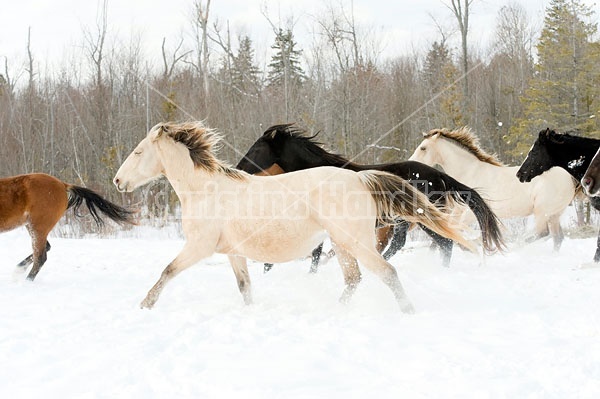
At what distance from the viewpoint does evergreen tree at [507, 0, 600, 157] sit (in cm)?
1667

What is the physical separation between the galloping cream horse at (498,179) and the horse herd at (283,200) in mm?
616

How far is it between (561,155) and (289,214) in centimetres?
427

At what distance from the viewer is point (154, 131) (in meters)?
4.32

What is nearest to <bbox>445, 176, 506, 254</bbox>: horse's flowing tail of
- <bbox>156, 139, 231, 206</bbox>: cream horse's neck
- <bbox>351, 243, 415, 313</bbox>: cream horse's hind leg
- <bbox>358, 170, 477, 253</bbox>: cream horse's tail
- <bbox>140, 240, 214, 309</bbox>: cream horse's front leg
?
<bbox>358, 170, 477, 253</bbox>: cream horse's tail

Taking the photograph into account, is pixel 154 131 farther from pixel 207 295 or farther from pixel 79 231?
pixel 79 231

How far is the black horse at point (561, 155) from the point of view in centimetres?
590

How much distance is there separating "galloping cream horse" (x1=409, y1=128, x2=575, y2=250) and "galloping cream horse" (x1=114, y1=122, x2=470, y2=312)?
10.4 feet

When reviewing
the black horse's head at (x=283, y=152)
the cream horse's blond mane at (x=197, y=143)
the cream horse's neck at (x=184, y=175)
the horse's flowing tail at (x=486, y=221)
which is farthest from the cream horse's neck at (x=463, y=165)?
the cream horse's neck at (x=184, y=175)

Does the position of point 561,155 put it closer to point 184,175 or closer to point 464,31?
point 184,175

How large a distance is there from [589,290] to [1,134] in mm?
23627

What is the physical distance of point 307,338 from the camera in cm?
298

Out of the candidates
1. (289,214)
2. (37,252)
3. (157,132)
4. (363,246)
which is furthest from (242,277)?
(37,252)

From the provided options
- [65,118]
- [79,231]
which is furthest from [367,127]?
[65,118]

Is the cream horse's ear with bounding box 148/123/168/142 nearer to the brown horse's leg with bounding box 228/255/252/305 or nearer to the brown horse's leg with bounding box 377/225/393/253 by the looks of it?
the brown horse's leg with bounding box 228/255/252/305
